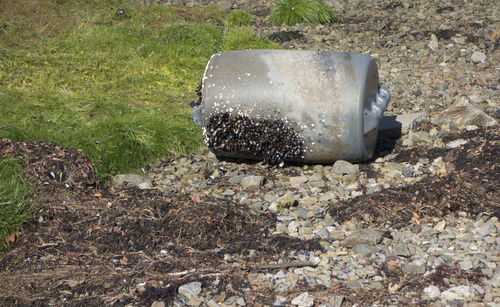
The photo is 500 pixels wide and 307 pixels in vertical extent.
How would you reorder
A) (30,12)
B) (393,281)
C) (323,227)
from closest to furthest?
(393,281) → (323,227) → (30,12)

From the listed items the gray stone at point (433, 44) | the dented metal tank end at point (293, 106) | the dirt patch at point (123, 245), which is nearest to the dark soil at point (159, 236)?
the dirt patch at point (123, 245)

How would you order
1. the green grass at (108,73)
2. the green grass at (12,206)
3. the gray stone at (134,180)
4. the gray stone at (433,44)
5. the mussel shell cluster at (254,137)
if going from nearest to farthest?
the green grass at (12,206) < the mussel shell cluster at (254,137) < the gray stone at (134,180) < the green grass at (108,73) < the gray stone at (433,44)

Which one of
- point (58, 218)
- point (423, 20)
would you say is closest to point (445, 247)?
point (58, 218)

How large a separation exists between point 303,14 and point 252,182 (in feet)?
A: 16.9

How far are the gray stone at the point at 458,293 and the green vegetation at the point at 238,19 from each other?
22.2 ft

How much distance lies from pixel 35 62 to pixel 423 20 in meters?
5.41

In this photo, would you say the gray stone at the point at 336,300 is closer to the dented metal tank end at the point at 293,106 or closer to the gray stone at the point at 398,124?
the dented metal tank end at the point at 293,106

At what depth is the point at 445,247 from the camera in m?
3.94

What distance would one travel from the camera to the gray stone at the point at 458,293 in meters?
3.39

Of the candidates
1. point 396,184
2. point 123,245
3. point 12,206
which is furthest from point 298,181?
point 12,206

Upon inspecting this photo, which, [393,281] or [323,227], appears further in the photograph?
[323,227]

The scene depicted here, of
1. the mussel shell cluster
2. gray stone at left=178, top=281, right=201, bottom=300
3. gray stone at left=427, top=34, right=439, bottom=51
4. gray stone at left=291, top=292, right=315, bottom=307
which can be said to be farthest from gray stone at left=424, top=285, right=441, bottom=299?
gray stone at left=427, top=34, right=439, bottom=51

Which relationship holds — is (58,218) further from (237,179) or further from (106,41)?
(106,41)

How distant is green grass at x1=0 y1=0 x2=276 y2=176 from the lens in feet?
19.0
